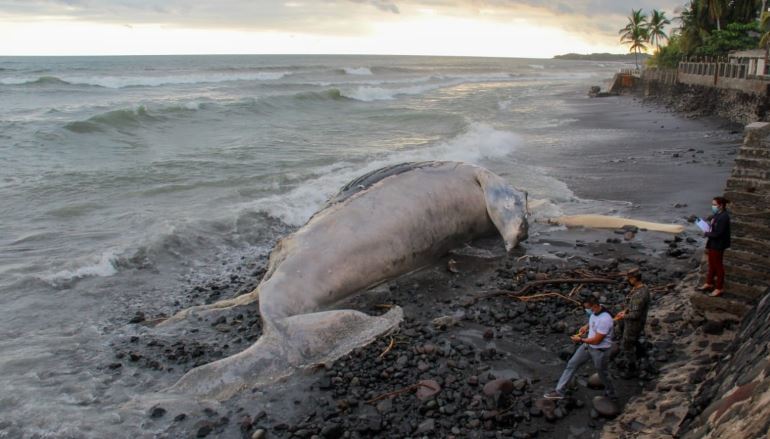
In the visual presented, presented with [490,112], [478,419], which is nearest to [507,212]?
[478,419]

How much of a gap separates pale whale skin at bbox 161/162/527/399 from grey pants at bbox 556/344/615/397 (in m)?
2.34

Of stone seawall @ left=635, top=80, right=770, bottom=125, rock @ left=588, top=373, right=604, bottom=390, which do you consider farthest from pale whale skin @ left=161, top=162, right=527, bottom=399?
stone seawall @ left=635, top=80, right=770, bottom=125

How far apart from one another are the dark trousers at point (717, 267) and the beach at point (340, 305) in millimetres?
1121

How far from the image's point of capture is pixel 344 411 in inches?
246

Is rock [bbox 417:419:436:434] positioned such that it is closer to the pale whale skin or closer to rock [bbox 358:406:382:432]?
rock [bbox 358:406:382:432]

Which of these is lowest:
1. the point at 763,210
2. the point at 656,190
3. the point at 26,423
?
the point at 26,423

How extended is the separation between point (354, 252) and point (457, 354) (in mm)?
2261

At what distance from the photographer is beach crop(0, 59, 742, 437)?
6.12 meters

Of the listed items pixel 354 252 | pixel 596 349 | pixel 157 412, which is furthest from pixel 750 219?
pixel 157 412

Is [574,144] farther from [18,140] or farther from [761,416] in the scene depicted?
[18,140]

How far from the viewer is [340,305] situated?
836 cm

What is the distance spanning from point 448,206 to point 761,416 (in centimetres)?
678

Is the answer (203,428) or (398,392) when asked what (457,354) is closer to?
(398,392)

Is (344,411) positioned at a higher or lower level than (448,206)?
lower
